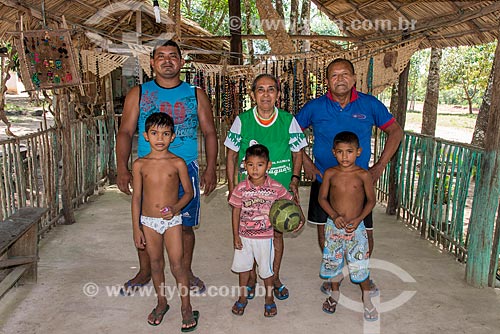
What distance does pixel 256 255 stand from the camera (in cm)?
272

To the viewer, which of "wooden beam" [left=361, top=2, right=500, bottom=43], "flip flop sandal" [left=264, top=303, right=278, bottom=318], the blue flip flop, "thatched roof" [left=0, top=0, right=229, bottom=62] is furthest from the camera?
"thatched roof" [left=0, top=0, right=229, bottom=62]

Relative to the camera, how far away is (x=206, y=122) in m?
3.01

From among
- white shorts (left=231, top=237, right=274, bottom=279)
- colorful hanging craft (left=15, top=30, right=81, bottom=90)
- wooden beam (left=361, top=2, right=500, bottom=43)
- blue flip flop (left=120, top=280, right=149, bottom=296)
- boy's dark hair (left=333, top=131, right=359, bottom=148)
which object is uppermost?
wooden beam (left=361, top=2, right=500, bottom=43)

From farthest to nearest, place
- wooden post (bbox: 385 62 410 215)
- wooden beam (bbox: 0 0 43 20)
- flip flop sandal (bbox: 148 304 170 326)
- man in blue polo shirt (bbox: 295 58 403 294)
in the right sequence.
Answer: wooden post (bbox: 385 62 410 215)
wooden beam (bbox: 0 0 43 20)
man in blue polo shirt (bbox: 295 58 403 294)
flip flop sandal (bbox: 148 304 170 326)

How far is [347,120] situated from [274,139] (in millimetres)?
554

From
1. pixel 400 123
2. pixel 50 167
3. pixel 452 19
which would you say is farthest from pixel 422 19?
pixel 50 167

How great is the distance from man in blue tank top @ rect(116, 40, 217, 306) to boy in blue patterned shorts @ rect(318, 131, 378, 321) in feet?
2.80

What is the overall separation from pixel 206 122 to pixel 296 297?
4.58 ft

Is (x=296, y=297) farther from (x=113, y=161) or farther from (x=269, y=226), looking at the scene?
(x=113, y=161)

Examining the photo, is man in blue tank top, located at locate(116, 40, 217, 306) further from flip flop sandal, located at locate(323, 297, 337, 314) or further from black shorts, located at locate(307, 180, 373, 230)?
flip flop sandal, located at locate(323, 297, 337, 314)

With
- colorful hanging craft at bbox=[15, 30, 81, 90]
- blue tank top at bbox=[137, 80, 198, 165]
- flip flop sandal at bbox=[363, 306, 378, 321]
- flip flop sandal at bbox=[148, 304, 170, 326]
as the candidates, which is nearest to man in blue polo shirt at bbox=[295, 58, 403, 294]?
flip flop sandal at bbox=[363, 306, 378, 321]

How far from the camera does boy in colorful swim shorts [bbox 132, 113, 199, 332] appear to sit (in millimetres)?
2551

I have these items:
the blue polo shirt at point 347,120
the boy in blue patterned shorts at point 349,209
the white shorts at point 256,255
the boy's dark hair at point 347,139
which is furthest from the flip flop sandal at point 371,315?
the boy's dark hair at point 347,139

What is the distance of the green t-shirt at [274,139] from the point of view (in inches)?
111
